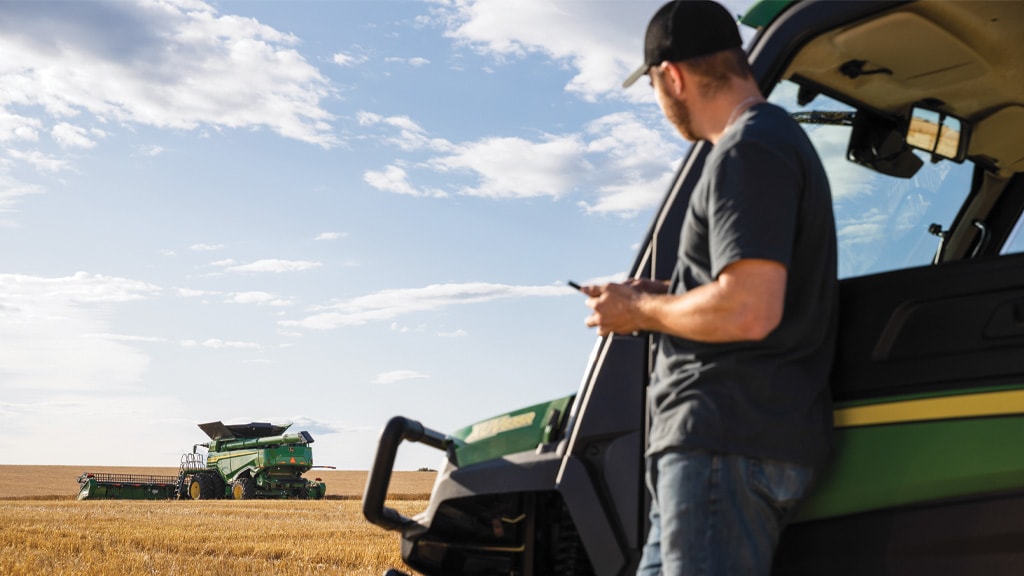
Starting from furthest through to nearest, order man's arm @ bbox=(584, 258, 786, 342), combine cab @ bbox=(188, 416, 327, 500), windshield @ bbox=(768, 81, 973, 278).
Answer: combine cab @ bbox=(188, 416, 327, 500)
windshield @ bbox=(768, 81, 973, 278)
man's arm @ bbox=(584, 258, 786, 342)

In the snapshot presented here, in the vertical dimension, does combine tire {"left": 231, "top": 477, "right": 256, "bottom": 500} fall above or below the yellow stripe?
below

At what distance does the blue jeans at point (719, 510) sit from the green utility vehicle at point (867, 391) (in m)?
0.36

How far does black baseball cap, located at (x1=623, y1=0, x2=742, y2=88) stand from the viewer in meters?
2.46

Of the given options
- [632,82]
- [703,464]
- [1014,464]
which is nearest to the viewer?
[703,464]

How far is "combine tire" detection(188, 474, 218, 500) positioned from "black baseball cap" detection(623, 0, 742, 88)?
4112cm

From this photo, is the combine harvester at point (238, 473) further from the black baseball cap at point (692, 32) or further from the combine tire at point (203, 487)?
the black baseball cap at point (692, 32)

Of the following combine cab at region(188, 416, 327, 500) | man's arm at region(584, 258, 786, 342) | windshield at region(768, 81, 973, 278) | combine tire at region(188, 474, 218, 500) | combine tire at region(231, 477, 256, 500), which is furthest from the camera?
combine tire at region(188, 474, 218, 500)

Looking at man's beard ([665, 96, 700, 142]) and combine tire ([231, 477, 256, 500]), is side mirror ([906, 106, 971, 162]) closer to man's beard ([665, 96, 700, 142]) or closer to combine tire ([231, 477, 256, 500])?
man's beard ([665, 96, 700, 142])

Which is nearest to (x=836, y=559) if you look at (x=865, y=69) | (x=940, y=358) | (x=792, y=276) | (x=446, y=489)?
(x=940, y=358)

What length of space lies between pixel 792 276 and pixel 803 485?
45cm

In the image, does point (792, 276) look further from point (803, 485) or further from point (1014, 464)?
point (1014, 464)

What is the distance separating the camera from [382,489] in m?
3.18

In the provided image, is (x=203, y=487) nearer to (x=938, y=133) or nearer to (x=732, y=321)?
(x=938, y=133)

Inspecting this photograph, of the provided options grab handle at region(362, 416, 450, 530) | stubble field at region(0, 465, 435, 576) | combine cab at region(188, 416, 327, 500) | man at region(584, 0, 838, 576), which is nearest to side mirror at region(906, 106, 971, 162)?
man at region(584, 0, 838, 576)
